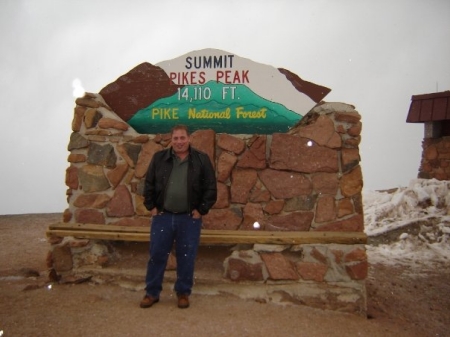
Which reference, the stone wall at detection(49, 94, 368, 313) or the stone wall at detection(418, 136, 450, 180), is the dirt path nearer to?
the stone wall at detection(49, 94, 368, 313)

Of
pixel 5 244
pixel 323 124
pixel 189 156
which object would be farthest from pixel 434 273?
pixel 5 244

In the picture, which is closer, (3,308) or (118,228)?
(3,308)

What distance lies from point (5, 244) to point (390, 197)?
25.6 feet

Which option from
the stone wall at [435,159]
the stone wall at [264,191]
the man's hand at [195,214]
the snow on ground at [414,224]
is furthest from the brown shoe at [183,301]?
the stone wall at [435,159]

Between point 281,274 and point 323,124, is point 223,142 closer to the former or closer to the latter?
point 323,124

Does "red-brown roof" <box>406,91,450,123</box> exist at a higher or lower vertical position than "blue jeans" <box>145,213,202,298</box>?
higher

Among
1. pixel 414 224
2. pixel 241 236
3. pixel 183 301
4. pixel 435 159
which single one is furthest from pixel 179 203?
pixel 435 159

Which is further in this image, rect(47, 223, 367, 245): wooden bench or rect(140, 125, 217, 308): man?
rect(47, 223, 367, 245): wooden bench

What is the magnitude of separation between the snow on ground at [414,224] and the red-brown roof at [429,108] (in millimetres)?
1351

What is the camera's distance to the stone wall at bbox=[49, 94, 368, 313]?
4.01 m

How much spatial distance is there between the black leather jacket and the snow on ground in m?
3.86

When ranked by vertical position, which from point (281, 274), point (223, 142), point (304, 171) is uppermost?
point (223, 142)

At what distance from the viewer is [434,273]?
5.81 metres

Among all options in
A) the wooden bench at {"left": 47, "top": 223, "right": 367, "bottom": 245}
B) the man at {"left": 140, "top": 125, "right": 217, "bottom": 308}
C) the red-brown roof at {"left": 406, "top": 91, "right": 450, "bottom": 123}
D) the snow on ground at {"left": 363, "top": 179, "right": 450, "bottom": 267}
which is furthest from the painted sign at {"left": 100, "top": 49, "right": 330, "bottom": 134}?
the red-brown roof at {"left": 406, "top": 91, "right": 450, "bottom": 123}
